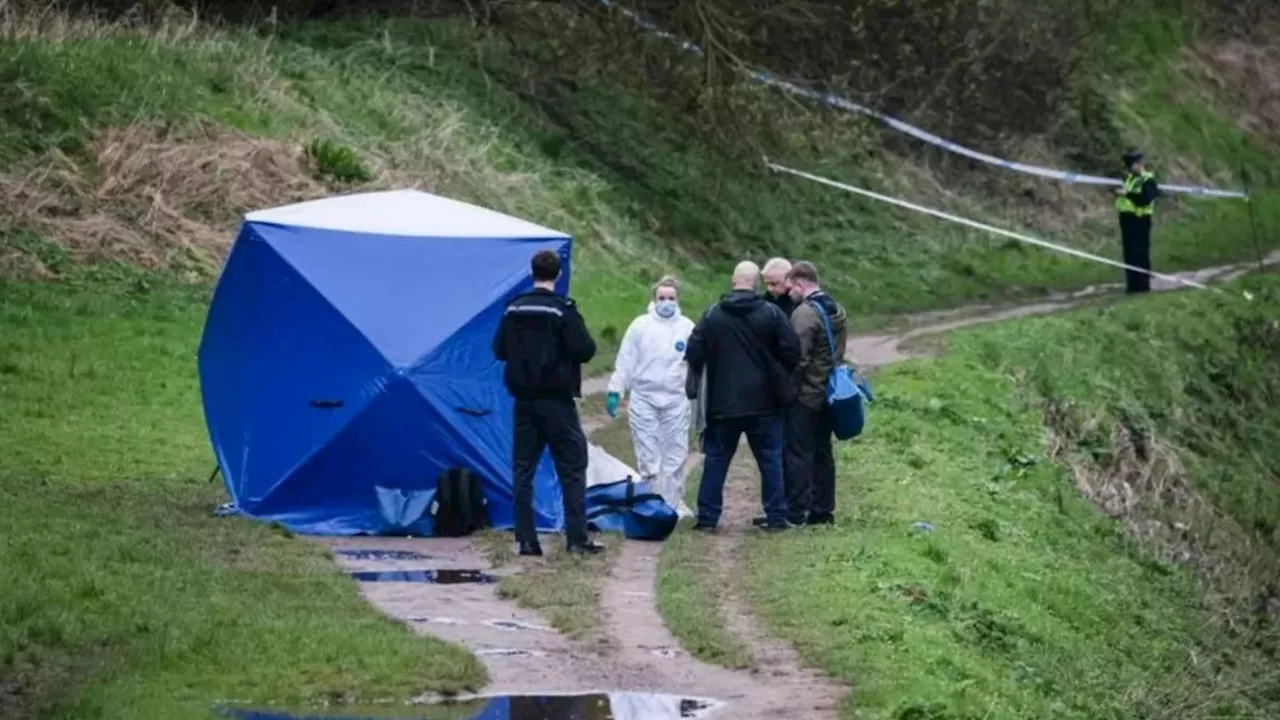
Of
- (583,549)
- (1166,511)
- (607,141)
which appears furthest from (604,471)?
(607,141)

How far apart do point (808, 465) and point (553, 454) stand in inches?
85.8

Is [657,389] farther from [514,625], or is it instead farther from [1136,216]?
[1136,216]

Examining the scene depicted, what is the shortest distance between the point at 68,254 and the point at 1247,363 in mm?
14766

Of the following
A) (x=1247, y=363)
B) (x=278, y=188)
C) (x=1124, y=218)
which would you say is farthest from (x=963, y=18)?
(x=278, y=188)

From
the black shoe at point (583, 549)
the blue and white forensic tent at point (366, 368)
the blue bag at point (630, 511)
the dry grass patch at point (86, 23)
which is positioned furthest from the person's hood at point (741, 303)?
the dry grass patch at point (86, 23)

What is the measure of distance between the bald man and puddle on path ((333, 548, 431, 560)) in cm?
304

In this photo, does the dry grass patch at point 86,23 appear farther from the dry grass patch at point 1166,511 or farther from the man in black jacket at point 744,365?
the man in black jacket at point 744,365

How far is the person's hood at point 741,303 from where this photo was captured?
1619 cm

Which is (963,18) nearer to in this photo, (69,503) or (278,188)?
(278,188)

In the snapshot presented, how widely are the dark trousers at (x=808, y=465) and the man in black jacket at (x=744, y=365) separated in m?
0.21

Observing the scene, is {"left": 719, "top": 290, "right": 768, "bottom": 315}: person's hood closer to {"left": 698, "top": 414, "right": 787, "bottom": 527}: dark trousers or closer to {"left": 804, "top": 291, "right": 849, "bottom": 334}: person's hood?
{"left": 804, "top": 291, "right": 849, "bottom": 334}: person's hood

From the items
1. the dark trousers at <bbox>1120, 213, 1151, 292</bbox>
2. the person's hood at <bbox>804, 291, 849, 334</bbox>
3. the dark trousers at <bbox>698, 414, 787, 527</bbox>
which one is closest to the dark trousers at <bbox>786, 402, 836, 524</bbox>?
the dark trousers at <bbox>698, 414, 787, 527</bbox>

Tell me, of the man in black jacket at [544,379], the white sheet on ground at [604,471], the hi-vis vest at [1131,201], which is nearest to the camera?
the man in black jacket at [544,379]

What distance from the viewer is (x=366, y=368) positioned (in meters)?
16.6
